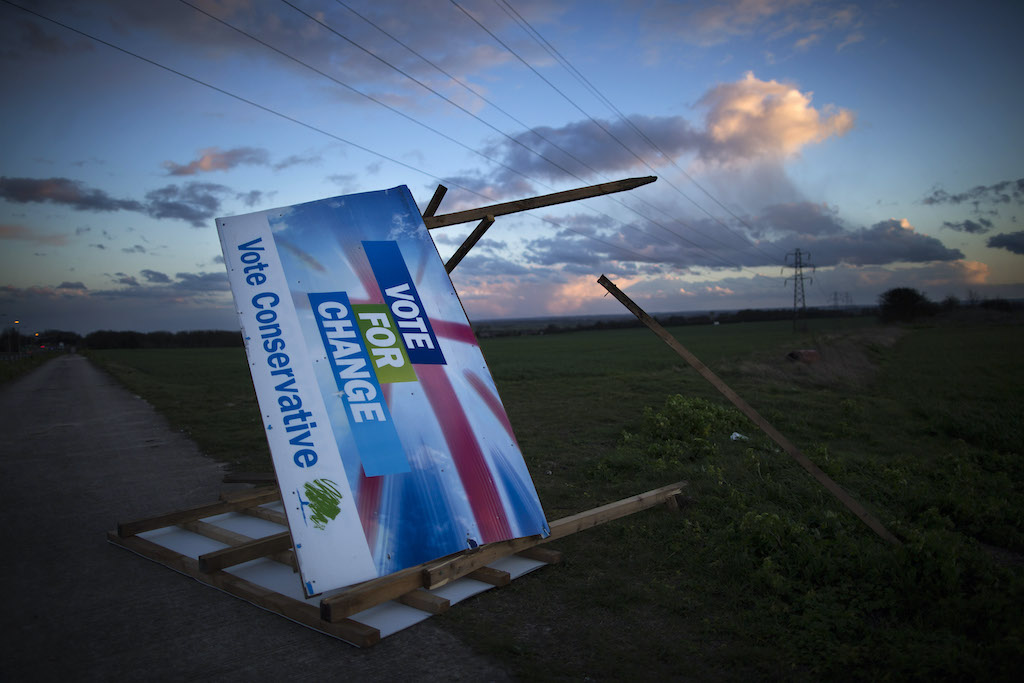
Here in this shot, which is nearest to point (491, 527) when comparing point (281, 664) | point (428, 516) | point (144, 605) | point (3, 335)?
point (428, 516)

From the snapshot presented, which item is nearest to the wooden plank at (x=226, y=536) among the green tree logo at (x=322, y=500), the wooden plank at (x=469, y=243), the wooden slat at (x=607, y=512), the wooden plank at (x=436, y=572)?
the green tree logo at (x=322, y=500)

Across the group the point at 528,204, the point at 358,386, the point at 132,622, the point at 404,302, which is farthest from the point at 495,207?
the point at 132,622

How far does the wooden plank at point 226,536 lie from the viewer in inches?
212

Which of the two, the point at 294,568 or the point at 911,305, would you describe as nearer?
the point at 294,568

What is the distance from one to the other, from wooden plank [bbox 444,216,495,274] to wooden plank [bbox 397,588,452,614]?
3863 millimetres

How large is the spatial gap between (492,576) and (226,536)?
9.34ft

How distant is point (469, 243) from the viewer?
7488 mm

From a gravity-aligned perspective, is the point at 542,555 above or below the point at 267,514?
below

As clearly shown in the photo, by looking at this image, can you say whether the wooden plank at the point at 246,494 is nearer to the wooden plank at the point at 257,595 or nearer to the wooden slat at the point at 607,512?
the wooden plank at the point at 257,595

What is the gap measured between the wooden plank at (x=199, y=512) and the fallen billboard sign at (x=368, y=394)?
166 centimetres

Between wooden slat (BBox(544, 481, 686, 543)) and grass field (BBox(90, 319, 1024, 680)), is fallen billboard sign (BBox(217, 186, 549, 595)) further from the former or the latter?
grass field (BBox(90, 319, 1024, 680))

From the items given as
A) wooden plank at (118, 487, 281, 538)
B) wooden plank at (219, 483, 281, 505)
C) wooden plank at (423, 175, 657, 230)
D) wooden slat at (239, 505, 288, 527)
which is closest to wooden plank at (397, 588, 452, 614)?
wooden plank at (118, 487, 281, 538)

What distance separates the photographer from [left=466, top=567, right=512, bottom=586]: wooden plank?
4992mm

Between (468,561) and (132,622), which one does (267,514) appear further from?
(468,561)
